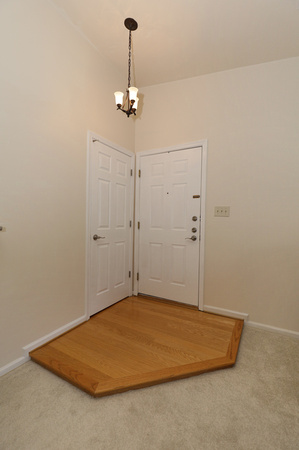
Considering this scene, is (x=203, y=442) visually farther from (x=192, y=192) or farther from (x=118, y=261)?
(x=192, y=192)

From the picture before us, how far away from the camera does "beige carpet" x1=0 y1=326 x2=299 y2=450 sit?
3.52ft

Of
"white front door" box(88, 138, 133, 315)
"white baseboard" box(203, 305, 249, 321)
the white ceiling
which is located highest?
the white ceiling

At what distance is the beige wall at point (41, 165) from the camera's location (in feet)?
4.89

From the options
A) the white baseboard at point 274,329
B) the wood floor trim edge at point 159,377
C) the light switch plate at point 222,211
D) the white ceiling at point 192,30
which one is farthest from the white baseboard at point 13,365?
the white ceiling at point 192,30

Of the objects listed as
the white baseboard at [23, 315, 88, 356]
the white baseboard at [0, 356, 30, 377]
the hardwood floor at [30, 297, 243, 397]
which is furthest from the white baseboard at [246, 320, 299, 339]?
the white baseboard at [0, 356, 30, 377]

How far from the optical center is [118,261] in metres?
2.70

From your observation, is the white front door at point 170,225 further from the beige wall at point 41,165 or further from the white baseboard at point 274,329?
the beige wall at point 41,165

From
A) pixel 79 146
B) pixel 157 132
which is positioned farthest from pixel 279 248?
pixel 79 146

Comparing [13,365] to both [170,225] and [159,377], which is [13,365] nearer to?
[159,377]

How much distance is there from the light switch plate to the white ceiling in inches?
65.5

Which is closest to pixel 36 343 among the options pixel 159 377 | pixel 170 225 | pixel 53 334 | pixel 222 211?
pixel 53 334

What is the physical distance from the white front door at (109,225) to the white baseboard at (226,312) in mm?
1152

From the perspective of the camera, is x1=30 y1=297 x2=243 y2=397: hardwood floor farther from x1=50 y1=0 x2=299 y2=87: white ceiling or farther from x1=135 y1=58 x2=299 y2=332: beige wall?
x1=50 y1=0 x2=299 y2=87: white ceiling

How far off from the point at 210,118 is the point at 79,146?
64.7 inches
